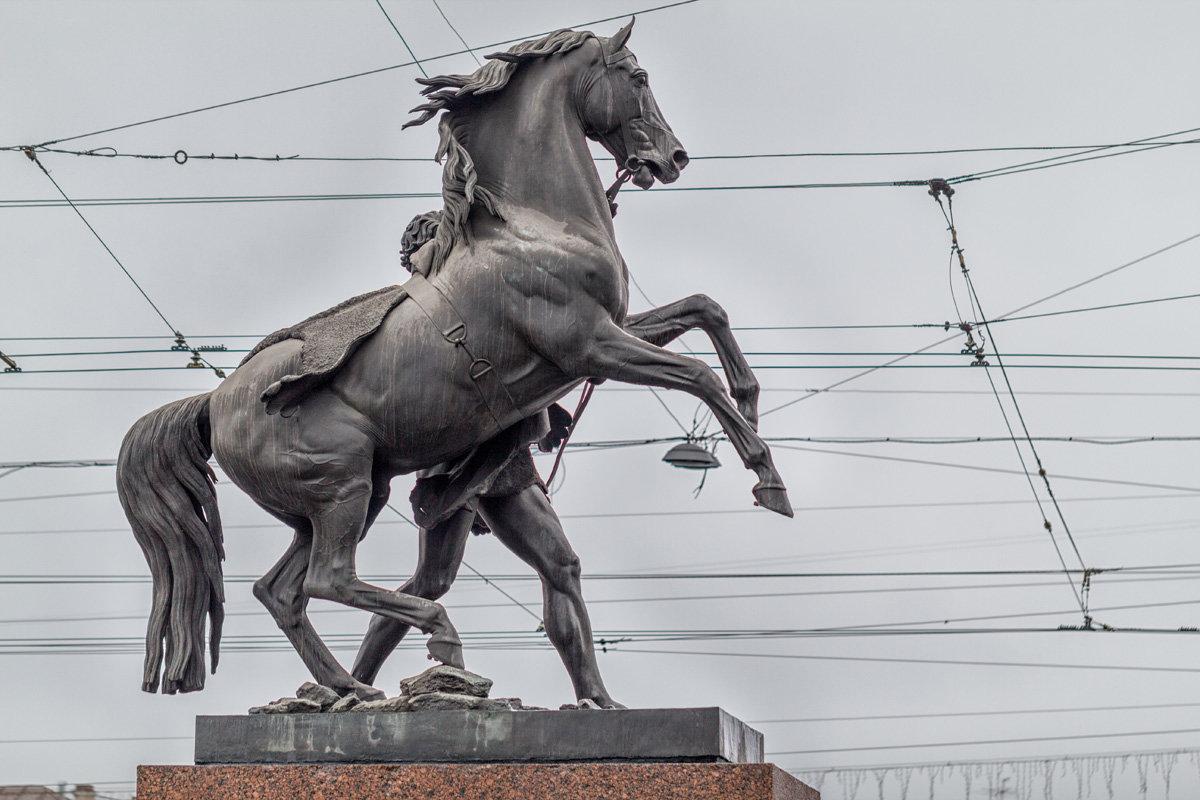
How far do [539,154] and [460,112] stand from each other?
417 mm

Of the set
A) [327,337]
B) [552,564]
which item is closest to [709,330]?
[552,564]

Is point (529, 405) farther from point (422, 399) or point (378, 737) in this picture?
point (378, 737)

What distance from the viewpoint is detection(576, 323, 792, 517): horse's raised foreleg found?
28.3 ft

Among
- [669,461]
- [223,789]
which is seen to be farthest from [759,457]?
[669,461]

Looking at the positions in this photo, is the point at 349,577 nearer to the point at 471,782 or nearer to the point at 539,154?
the point at 471,782

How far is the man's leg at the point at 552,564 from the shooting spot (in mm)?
9156

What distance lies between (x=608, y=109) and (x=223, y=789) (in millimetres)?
3207

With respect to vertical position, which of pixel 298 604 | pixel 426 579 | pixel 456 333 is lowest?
pixel 298 604

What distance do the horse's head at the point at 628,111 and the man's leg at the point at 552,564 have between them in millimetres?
1474

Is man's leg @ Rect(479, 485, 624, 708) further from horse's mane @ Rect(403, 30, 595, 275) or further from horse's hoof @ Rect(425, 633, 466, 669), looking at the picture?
horse's mane @ Rect(403, 30, 595, 275)

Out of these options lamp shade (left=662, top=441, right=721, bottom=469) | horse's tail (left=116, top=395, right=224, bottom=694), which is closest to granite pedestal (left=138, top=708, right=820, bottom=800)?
horse's tail (left=116, top=395, right=224, bottom=694)

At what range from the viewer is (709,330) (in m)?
9.05

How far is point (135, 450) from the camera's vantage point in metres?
9.39

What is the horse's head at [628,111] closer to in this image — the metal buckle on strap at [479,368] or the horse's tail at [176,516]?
the metal buckle on strap at [479,368]
